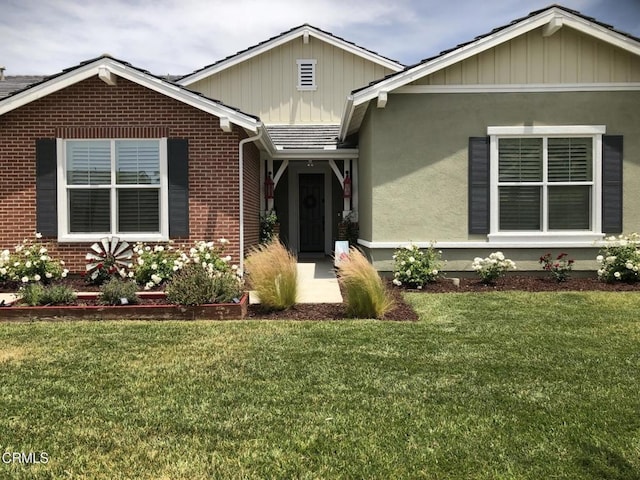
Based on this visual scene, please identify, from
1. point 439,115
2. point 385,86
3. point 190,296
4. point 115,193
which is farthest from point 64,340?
point 439,115

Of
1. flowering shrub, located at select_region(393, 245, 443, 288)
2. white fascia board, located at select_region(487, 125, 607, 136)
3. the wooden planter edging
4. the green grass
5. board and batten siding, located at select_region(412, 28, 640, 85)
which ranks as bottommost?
the green grass

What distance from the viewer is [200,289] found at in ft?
22.5

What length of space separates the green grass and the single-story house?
348 centimetres

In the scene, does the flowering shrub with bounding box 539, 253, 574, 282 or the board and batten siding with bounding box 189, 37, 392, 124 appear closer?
the flowering shrub with bounding box 539, 253, 574, 282

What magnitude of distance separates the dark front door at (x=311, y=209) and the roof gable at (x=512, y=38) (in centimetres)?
611

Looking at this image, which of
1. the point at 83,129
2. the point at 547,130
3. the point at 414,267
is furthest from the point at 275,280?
the point at 547,130

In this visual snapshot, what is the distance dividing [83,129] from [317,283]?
16.3 feet

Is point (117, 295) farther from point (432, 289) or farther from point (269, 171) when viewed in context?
point (269, 171)

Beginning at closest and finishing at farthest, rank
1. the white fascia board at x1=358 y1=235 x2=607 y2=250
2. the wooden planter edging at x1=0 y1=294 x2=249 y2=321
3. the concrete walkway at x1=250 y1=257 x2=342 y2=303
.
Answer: the wooden planter edging at x1=0 y1=294 x2=249 y2=321
the concrete walkway at x1=250 y1=257 x2=342 y2=303
the white fascia board at x1=358 y1=235 x2=607 y2=250

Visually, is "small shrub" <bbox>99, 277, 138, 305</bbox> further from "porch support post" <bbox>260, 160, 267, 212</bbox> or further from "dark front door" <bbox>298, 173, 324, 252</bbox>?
"dark front door" <bbox>298, 173, 324, 252</bbox>

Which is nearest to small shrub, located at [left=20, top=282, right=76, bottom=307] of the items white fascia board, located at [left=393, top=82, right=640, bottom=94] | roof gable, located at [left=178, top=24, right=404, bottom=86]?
white fascia board, located at [left=393, top=82, right=640, bottom=94]

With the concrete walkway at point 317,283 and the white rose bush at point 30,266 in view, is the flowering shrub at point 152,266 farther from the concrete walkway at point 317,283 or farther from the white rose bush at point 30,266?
the concrete walkway at point 317,283

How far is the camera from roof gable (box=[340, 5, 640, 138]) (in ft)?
29.4

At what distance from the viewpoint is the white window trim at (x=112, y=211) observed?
9.23 meters
